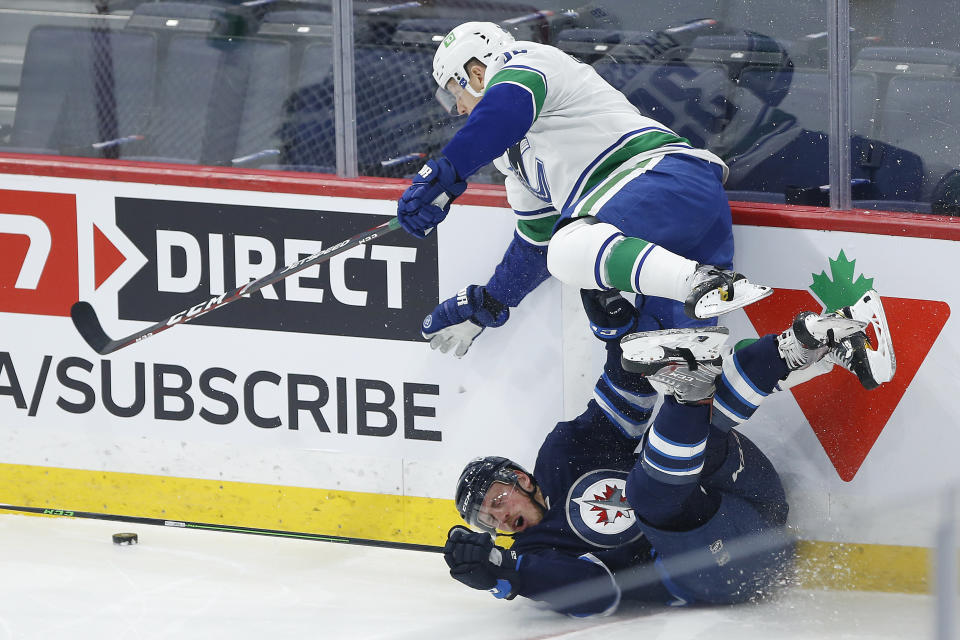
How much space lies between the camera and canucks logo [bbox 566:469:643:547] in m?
2.94

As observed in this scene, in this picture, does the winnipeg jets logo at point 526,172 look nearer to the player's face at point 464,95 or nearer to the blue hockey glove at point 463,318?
the player's face at point 464,95

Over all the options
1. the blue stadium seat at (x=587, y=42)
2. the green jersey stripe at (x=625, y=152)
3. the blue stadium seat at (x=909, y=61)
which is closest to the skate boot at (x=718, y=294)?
the green jersey stripe at (x=625, y=152)

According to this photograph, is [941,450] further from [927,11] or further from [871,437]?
[927,11]

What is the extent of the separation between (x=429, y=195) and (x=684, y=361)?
624mm

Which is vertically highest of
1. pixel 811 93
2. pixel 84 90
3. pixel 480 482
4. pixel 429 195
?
pixel 811 93

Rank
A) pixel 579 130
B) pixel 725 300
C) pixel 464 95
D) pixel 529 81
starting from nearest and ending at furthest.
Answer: pixel 725 300
pixel 529 81
pixel 579 130
pixel 464 95

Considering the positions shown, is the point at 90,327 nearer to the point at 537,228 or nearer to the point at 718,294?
the point at 537,228

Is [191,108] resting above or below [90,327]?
above

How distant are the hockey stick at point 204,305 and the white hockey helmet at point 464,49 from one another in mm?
320

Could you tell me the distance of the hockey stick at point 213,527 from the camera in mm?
3463

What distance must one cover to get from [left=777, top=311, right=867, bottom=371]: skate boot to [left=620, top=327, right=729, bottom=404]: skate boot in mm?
146

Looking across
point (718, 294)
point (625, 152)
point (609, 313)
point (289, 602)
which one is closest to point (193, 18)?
point (625, 152)

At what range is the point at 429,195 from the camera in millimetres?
2781

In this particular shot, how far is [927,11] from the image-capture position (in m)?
2.79
